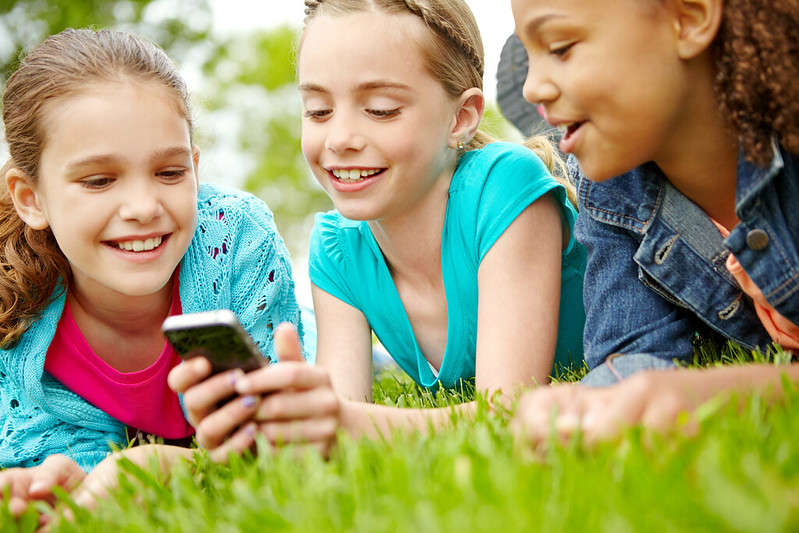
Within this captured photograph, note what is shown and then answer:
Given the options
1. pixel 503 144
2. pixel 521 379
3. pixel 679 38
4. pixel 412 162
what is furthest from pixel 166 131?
pixel 679 38

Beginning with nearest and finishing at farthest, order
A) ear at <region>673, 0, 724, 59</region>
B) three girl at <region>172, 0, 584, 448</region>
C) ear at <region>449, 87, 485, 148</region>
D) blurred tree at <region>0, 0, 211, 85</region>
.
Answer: ear at <region>673, 0, 724, 59</region> < three girl at <region>172, 0, 584, 448</region> < ear at <region>449, 87, 485, 148</region> < blurred tree at <region>0, 0, 211, 85</region>

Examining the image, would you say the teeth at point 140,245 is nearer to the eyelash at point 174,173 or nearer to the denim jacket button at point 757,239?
the eyelash at point 174,173

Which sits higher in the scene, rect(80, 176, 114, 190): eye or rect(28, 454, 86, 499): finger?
rect(80, 176, 114, 190): eye

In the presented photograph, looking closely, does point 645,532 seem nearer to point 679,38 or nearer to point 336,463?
point 336,463

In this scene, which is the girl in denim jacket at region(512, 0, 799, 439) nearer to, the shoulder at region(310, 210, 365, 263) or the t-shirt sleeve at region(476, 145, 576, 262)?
the t-shirt sleeve at region(476, 145, 576, 262)

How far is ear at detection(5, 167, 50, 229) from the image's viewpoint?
2.74 m

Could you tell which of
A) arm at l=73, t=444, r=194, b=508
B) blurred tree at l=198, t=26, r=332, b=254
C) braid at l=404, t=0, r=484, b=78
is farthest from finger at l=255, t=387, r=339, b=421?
blurred tree at l=198, t=26, r=332, b=254

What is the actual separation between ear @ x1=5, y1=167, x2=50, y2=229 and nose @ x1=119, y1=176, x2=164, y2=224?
383 mm

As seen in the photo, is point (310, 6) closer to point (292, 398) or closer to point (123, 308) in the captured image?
point (123, 308)

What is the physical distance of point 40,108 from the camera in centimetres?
261

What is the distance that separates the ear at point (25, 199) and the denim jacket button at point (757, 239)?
7.23 ft

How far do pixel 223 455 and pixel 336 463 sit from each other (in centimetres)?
35

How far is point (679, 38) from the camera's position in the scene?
1.97 meters

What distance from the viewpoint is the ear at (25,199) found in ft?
8.98
